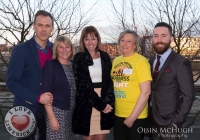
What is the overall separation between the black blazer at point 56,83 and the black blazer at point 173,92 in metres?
1.03

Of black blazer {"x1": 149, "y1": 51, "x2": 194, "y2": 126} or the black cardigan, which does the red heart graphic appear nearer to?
the black cardigan

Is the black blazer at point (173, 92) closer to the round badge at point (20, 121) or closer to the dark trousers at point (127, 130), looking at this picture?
the dark trousers at point (127, 130)

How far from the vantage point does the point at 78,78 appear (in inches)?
113

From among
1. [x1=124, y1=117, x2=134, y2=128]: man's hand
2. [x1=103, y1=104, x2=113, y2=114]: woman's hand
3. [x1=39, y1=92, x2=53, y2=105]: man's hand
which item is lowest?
[x1=124, y1=117, x2=134, y2=128]: man's hand

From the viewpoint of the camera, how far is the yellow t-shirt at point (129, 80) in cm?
276

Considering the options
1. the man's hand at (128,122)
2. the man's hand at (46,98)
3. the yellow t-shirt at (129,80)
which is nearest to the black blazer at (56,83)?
the man's hand at (46,98)

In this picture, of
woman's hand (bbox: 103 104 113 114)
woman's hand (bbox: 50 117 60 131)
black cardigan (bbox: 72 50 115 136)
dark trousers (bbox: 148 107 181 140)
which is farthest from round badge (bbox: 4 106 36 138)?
dark trousers (bbox: 148 107 181 140)

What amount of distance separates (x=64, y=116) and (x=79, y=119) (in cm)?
21

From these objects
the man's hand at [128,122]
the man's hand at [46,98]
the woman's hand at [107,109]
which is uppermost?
the man's hand at [46,98]

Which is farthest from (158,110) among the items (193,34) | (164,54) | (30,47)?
(193,34)

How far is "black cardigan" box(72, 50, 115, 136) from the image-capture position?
2875mm

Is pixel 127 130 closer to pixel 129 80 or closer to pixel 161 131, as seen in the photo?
pixel 161 131

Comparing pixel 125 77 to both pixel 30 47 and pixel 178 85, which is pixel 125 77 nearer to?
pixel 178 85

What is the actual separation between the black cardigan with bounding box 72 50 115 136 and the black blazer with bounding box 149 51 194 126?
22.9 inches
